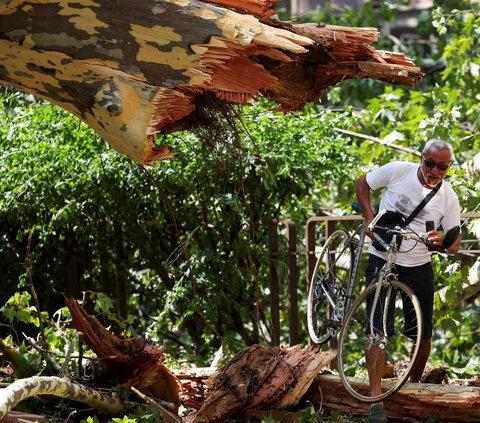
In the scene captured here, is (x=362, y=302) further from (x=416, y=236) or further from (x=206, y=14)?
(x=206, y=14)

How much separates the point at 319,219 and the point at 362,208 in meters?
1.53

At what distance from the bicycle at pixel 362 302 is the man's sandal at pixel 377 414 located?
0.19 ft

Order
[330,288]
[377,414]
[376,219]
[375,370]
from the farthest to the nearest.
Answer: [330,288]
[376,219]
[375,370]
[377,414]

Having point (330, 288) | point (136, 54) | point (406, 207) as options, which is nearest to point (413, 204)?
point (406, 207)

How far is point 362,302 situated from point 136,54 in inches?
104

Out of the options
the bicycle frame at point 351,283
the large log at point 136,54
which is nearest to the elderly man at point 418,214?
the bicycle frame at point 351,283

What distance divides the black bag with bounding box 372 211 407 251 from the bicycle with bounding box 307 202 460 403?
0.04 m

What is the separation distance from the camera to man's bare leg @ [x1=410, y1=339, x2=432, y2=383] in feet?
20.9

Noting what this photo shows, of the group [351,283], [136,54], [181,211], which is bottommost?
[181,211]

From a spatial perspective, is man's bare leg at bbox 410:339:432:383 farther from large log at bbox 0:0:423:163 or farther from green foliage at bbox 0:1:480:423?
large log at bbox 0:0:423:163

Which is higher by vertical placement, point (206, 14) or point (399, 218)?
point (206, 14)

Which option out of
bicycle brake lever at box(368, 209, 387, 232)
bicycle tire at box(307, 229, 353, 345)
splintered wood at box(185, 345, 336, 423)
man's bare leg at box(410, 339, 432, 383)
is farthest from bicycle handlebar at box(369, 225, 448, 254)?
splintered wood at box(185, 345, 336, 423)

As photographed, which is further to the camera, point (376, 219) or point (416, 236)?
point (376, 219)

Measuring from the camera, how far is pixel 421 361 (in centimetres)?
648
